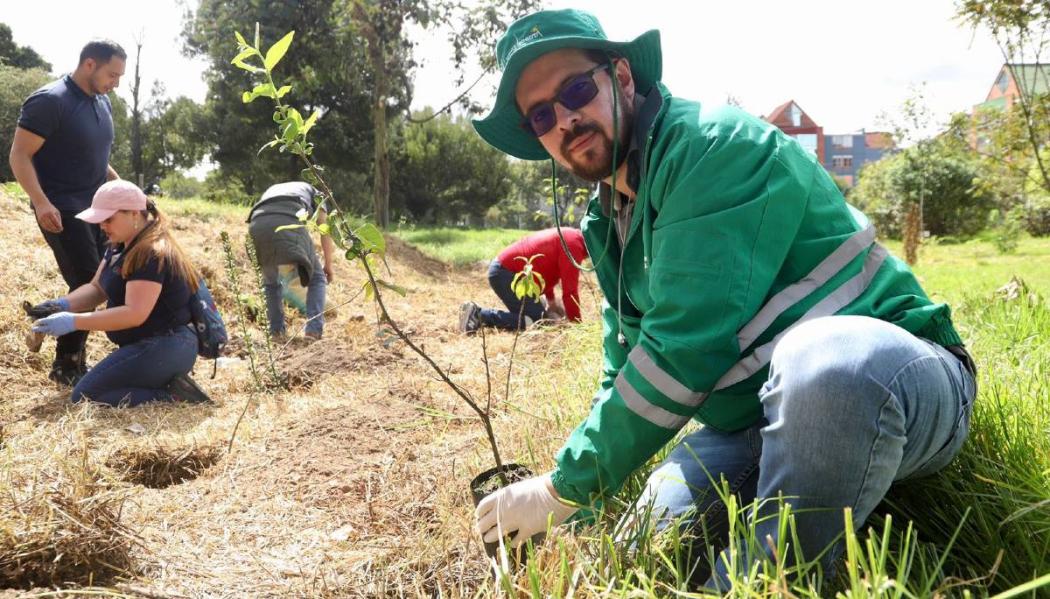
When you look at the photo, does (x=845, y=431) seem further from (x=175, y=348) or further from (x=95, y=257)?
(x=95, y=257)

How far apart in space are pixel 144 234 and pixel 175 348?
2.30ft

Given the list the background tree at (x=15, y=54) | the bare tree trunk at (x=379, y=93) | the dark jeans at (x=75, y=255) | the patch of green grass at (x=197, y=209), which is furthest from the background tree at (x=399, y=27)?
the background tree at (x=15, y=54)

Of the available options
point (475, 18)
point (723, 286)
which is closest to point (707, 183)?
point (723, 286)

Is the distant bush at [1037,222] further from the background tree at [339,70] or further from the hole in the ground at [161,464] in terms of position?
the hole in the ground at [161,464]

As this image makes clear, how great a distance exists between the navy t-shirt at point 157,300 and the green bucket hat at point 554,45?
2.95m

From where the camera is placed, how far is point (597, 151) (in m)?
1.76

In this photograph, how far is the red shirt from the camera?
552cm

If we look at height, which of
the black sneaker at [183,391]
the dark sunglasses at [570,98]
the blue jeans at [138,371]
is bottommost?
the black sneaker at [183,391]

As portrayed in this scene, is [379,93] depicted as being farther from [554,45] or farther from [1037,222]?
[1037,222]

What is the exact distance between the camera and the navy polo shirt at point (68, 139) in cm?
423

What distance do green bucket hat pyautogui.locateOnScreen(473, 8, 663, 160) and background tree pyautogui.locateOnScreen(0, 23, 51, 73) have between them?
4387 centimetres

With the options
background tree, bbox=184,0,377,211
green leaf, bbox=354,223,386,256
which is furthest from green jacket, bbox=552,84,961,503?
background tree, bbox=184,0,377,211

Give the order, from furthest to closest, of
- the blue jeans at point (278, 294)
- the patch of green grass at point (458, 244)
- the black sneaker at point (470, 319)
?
1. the patch of green grass at point (458, 244)
2. the black sneaker at point (470, 319)
3. the blue jeans at point (278, 294)

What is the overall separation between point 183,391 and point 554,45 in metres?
3.56
